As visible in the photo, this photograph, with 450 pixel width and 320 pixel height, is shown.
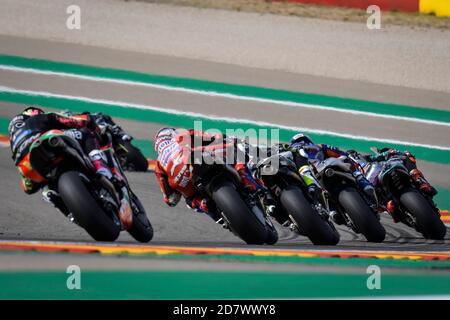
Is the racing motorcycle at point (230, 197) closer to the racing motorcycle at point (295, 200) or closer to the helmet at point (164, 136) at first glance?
the racing motorcycle at point (295, 200)

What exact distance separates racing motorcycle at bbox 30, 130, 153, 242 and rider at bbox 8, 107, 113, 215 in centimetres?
8

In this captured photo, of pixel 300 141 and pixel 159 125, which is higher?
pixel 300 141

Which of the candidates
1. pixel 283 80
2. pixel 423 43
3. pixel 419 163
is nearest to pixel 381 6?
pixel 423 43

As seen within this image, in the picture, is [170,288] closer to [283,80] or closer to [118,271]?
[118,271]

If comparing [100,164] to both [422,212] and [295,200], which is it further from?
[422,212]

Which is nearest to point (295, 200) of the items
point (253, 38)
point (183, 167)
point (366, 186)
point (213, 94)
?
point (183, 167)

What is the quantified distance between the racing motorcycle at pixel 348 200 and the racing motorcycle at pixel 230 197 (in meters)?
0.74

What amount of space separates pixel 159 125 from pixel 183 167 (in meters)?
5.61

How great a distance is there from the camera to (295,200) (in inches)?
324

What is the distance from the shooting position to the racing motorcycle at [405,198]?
29.8 ft

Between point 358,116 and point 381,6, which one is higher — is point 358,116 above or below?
below

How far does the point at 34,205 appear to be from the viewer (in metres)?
9.88

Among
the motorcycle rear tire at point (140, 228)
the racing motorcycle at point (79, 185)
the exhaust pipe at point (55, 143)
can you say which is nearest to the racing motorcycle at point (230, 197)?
the motorcycle rear tire at point (140, 228)
